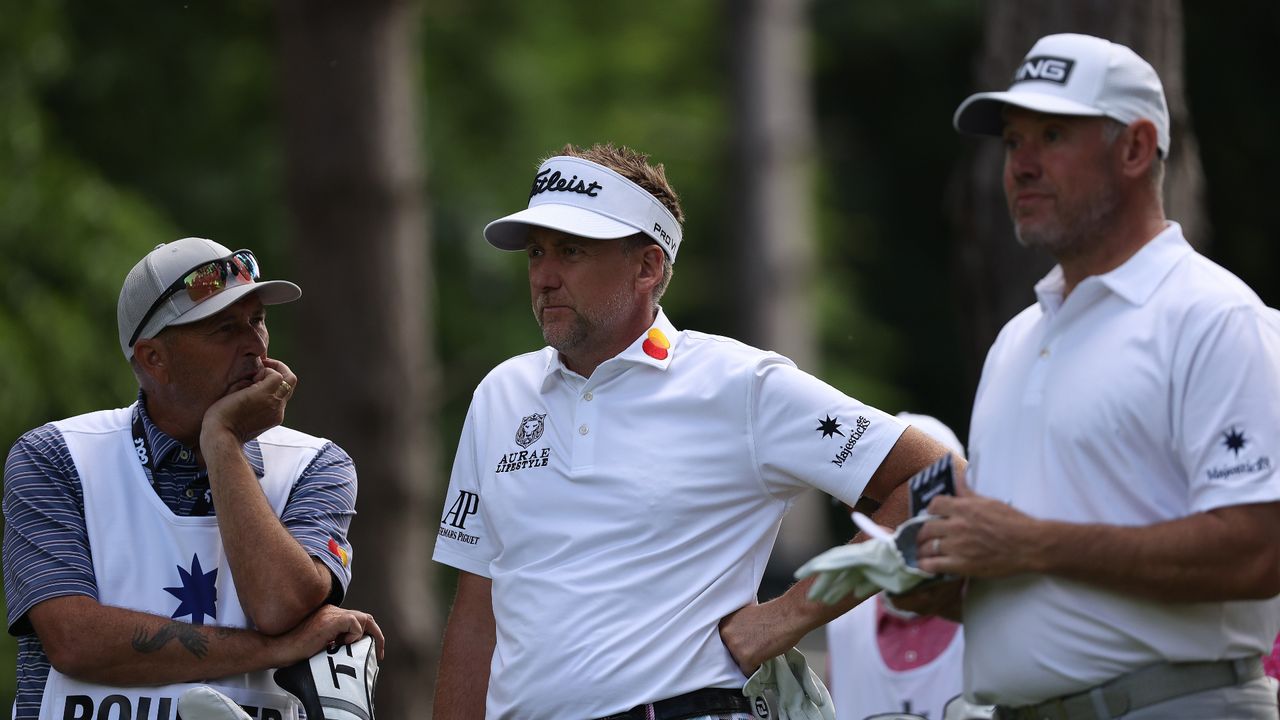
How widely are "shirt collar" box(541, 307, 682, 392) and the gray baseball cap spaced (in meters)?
0.74

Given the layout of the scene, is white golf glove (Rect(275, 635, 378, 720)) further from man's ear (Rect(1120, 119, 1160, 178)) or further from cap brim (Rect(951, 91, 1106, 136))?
man's ear (Rect(1120, 119, 1160, 178))

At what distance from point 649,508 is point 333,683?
2.94 feet

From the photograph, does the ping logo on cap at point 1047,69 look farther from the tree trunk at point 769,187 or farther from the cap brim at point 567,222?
the tree trunk at point 769,187

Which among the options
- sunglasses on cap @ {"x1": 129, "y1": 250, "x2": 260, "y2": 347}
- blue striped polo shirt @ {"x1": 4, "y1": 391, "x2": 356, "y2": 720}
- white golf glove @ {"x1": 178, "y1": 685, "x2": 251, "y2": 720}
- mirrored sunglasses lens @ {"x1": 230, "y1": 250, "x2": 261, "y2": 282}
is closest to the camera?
white golf glove @ {"x1": 178, "y1": 685, "x2": 251, "y2": 720}

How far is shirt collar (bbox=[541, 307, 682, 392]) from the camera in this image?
14.7 feet

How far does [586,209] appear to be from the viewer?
455 cm

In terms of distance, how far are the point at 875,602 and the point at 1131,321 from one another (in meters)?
2.25

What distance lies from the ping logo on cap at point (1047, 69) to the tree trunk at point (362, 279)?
659 cm

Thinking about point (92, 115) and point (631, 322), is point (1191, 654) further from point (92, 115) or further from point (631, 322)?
point (92, 115)

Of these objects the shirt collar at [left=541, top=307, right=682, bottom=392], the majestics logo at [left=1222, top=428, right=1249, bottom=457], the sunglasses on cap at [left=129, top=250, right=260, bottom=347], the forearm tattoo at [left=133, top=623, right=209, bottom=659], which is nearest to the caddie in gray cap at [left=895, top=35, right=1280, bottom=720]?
the majestics logo at [left=1222, top=428, right=1249, bottom=457]

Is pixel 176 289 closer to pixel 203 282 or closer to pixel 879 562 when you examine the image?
pixel 203 282

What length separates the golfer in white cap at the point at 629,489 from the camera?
4.24 meters

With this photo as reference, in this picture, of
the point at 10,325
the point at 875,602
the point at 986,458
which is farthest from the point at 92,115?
the point at 986,458

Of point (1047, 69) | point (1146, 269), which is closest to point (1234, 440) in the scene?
point (1146, 269)
